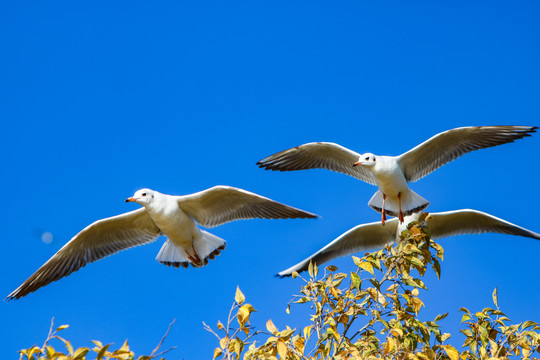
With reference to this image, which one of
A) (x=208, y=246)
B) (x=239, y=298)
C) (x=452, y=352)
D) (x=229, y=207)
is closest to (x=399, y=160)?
(x=229, y=207)

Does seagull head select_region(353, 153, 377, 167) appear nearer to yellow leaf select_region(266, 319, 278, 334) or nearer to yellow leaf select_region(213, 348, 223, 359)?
yellow leaf select_region(266, 319, 278, 334)

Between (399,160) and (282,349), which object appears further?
(399,160)

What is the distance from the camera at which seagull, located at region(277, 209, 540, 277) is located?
9883 millimetres

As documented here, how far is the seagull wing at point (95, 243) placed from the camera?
888 centimetres

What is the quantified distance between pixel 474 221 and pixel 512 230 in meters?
0.58

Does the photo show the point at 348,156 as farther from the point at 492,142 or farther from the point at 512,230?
the point at 512,230

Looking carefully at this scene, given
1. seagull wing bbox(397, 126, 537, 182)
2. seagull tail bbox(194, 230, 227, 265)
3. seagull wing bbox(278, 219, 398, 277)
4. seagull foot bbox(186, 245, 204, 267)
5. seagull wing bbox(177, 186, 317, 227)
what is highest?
seagull wing bbox(397, 126, 537, 182)

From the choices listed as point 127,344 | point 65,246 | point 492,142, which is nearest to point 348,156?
point 492,142

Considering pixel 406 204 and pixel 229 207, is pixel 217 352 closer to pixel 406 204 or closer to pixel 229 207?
pixel 229 207

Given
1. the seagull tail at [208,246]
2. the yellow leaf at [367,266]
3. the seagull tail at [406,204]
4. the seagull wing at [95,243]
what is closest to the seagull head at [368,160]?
the seagull tail at [406,204]

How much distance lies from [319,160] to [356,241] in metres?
1.41

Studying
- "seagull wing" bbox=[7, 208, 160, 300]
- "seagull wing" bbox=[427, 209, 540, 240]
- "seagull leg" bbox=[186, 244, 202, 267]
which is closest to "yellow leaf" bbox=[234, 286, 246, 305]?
"seagull wing" bbox=[7, 208, 160, 300]

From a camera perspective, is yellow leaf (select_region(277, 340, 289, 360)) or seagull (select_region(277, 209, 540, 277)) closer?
yellow leaf (select_region(277, 340, 289, 360))

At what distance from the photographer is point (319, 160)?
10117mm
